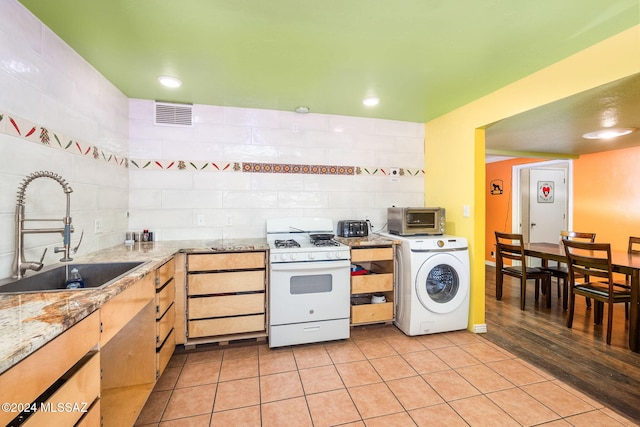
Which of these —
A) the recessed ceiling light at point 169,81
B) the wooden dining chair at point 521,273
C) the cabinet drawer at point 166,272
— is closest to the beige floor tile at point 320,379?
the cabinet drawer at point 166,272

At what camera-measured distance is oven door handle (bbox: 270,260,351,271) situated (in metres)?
2.31

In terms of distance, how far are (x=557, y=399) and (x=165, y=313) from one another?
8.62 feet

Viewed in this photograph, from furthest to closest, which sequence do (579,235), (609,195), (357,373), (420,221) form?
(609,195) → (579,235) → (420,221) → (357,373)

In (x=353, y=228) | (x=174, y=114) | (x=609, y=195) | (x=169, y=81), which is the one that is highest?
(x=169, y=81)

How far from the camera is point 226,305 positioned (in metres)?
2.33

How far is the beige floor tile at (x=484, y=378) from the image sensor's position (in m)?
1.90

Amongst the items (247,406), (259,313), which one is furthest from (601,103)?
(247,406)

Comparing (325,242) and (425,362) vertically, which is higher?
(325,242)

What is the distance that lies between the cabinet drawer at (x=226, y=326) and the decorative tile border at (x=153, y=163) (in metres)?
1.44

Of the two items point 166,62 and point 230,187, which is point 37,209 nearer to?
point 166,62

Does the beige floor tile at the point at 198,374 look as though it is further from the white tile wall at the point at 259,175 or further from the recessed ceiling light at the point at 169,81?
the recessed ceiling light at the point at 169,81

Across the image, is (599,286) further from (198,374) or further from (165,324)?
(165,324)

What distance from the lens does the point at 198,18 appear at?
1.55m

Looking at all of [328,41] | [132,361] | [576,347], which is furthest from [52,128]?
[576,347]
